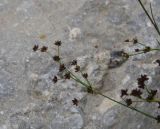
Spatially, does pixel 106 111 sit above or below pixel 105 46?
below

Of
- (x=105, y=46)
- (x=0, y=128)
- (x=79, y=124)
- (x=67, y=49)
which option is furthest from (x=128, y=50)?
(x=0, y=128)

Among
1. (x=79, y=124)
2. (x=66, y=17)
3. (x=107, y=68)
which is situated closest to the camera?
(x=79, y=124)

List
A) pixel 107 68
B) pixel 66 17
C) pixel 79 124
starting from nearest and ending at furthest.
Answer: pixel 79 124 → pixel 107 68 → pixel 66 17

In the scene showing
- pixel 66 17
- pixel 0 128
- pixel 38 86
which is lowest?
pixel 0 128

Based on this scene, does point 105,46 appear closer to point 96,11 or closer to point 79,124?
point 96,11

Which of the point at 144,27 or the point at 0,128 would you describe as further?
the point at 144,27

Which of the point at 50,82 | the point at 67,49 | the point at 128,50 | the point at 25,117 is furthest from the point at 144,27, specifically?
the point at 25,117

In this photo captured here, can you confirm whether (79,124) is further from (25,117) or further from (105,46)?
(105,46)
